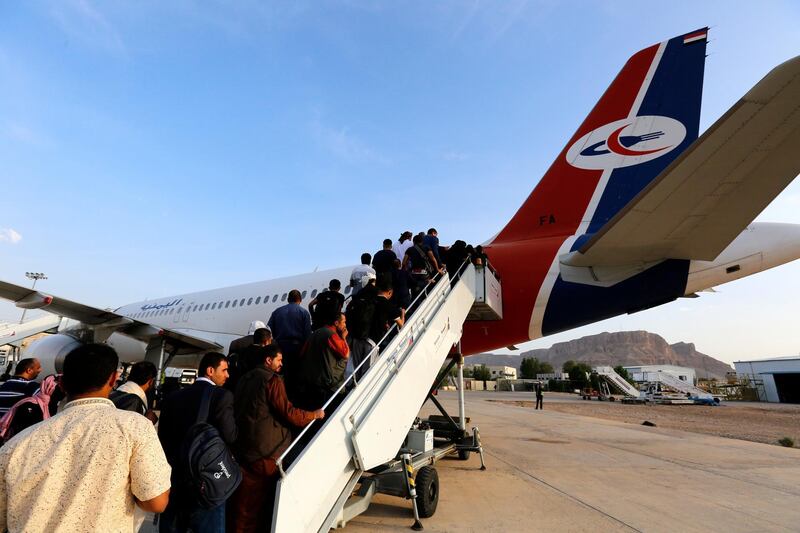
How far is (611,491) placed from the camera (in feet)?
20.9

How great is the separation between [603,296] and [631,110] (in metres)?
3.63

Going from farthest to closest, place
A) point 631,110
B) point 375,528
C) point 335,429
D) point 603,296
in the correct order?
point 631,110
point 603,296
point 375,528
point 335,429

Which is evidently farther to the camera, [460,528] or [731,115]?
[460,528]

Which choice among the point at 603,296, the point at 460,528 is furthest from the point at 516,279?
the point at 460,528

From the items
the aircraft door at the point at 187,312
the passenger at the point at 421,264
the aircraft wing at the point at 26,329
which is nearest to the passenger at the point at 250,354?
the passenger at the point at 421,264

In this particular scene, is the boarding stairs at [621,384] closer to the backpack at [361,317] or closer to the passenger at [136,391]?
the backpack at [361,317]

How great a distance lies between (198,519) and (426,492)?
2884 mm

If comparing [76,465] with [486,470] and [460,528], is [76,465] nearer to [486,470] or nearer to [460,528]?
[460,528]

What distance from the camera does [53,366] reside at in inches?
530

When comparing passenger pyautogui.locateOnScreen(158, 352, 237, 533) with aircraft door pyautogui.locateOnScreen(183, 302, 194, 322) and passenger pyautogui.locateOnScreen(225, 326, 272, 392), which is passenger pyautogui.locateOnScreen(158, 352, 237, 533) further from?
aircraft door pyautogui.locateOnScreen(183, 302, 194, 322)

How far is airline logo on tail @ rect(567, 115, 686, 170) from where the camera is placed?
25.2ft

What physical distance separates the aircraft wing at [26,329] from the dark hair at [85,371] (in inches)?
923

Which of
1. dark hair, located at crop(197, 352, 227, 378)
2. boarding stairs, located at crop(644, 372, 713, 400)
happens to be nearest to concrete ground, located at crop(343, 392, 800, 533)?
dark hair, located at crop(197, 352, 227, 378)

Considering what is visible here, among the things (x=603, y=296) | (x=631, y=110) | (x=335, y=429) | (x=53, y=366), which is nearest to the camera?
(x=335, y=429)
